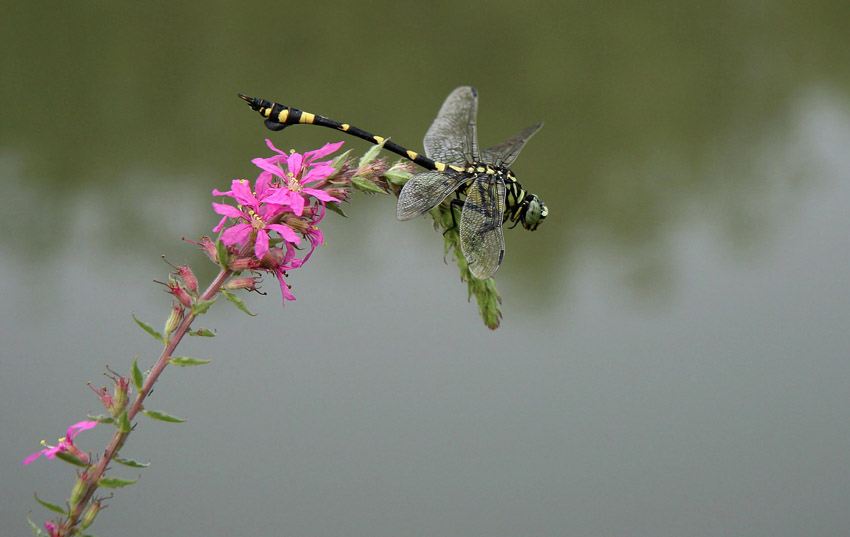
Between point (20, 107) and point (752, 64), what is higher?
point (752, 64)

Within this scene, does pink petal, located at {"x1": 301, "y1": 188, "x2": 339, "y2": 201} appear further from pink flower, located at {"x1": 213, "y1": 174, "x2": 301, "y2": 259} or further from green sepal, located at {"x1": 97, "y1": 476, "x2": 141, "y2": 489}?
green sepal, located at {"x1": 97, "y1": 476, "x2": 141, "y2": 489}

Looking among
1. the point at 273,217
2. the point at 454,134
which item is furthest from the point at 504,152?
the point at 273,217

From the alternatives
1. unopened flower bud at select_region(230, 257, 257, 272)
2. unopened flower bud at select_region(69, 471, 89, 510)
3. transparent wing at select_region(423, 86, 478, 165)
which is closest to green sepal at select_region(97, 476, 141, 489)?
unopened flower bud at select_region(69, 471, 89, 510)

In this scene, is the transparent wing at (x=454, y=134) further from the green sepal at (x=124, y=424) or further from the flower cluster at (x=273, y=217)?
the green sepal at (x=124, y=424)

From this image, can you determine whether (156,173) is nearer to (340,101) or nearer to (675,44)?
(340,101)

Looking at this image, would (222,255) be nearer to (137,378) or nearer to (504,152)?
(137,378)

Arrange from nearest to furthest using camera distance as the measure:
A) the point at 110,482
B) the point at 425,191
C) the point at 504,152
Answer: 1. the point at 110,482
2. the point at 425,191
3. the point at 504,152

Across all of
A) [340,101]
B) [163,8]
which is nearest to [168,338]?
[340,101]
